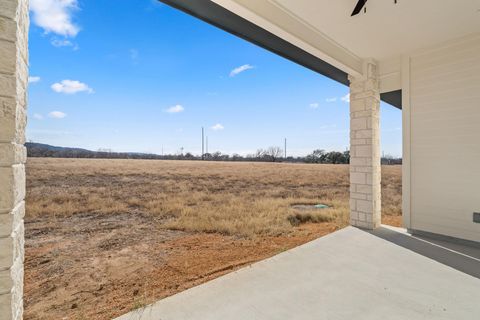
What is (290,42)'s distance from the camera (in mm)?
2754

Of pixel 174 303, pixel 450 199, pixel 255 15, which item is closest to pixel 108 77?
pixel 255 15

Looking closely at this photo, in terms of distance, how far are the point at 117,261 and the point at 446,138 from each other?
4.95 metres

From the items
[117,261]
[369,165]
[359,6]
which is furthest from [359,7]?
[117,261]

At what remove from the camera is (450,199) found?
3.14 metres

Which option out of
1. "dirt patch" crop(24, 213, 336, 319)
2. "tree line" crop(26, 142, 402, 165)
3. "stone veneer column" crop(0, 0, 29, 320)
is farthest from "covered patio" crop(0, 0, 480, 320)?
"tree line" crop(26, 142, 402, 165)

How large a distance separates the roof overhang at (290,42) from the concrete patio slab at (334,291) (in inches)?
95.0

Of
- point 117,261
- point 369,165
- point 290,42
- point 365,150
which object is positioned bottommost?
point 117,261

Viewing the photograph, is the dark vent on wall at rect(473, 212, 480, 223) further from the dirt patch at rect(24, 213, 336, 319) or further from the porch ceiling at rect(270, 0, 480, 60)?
the porch ceiling at rect(270, 0, 480, 60)

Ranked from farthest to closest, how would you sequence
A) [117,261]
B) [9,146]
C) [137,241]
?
[137,241], [117,261], [9,146]

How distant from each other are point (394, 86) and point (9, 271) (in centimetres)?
465

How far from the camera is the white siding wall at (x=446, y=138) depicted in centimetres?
299

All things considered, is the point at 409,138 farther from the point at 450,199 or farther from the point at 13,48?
the point at 13,48

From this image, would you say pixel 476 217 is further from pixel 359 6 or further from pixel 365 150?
pixel 359 6

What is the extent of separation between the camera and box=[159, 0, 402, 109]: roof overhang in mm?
2234
